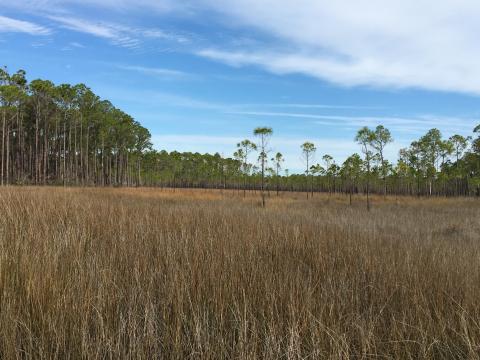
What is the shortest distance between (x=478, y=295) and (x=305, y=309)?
165 centimetres

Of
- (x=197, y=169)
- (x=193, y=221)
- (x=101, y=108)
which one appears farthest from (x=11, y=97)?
(x=197, y=169)

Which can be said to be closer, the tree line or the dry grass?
the dry grass

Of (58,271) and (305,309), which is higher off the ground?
(58,271)

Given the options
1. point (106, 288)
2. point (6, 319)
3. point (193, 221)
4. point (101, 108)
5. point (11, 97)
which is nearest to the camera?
point (6, 319)

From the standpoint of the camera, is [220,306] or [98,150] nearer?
[220,306]

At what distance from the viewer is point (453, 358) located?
2.00 meters

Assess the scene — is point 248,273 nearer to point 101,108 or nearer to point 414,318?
point 414,318

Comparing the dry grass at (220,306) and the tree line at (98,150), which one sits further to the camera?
the tree line at (98,150)

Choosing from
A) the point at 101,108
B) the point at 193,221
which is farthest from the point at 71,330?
the point at 101,108

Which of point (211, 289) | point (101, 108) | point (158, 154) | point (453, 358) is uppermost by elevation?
point (101, 108)

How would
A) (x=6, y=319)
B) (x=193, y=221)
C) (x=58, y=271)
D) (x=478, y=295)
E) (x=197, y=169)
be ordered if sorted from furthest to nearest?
(x=197, y=169), (x=193, y=221), (x=478, y=295), (x=58, y=271), (x=6, y=319)

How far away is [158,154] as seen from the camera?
8425cm

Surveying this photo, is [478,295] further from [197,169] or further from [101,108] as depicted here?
[197,169]

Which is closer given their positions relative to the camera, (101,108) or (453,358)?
(453,358)
